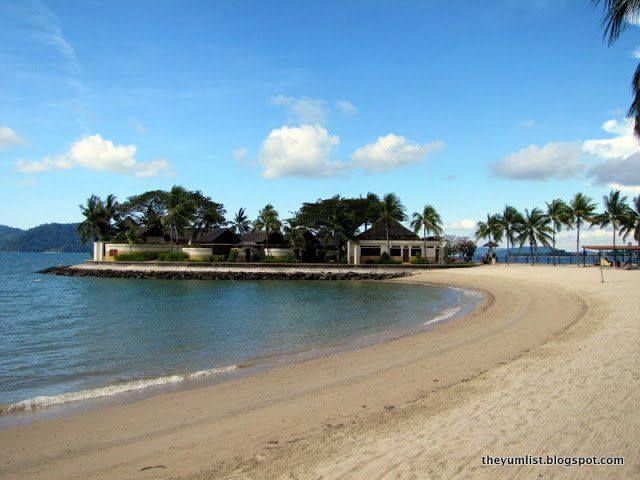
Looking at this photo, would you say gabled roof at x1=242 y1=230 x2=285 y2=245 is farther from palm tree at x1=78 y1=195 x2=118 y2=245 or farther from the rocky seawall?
palm tree at x1=78 y1=195 x2=118 y2=245

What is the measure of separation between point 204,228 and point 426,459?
257 feet

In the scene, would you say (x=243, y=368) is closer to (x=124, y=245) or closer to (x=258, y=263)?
(x=258, y=263)

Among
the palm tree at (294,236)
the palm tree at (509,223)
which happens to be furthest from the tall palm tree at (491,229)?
the palm tree at (294,236)

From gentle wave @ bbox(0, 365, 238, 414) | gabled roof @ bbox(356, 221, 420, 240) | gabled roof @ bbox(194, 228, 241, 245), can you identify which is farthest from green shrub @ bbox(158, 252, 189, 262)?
gentle wave @ bbox(0, 365, 238, 414)

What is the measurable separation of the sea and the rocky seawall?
20765 millimetres

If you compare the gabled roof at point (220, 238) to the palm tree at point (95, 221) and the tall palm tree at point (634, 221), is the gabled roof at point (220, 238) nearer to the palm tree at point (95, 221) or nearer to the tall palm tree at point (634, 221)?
the palm tree at point (95, 221)

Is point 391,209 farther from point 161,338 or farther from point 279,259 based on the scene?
point 161,338

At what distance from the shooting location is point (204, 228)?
3169 inches

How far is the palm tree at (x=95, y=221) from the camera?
2778 inches

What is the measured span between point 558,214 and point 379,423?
58.1 metres

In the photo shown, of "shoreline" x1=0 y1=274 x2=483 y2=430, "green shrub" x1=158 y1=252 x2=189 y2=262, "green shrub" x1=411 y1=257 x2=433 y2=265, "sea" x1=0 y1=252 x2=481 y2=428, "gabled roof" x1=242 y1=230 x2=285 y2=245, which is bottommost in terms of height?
"sea" x1=0 y1=252 x2=481 y2=428

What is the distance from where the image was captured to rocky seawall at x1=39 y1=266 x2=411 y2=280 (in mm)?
52469

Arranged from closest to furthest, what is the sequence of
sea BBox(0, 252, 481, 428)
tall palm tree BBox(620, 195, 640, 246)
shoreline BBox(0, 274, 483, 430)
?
shoreline BBox(0, 274, 483, 430)
sea BBox(0, 252, 481, 428)
tall palm tree BBox(620, 195, 640, 246)

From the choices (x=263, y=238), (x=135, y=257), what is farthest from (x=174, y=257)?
(x=263, y=238)
